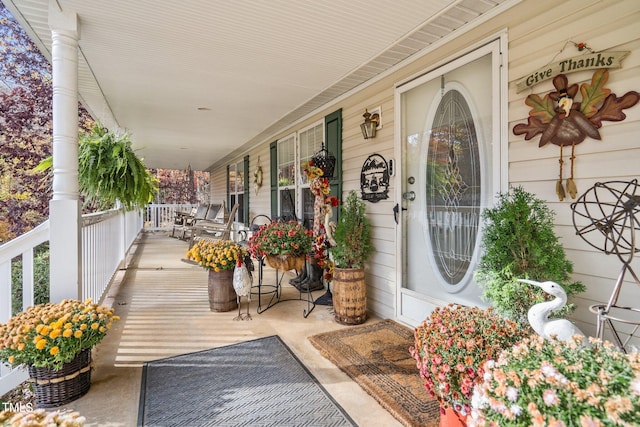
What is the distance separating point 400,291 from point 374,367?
1005 mm

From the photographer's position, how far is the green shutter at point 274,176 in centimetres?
607

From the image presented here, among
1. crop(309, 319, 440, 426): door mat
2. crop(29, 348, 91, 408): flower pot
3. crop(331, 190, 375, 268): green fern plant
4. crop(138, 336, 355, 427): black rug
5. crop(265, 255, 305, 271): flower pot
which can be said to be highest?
crop(331, 190, 375, 268): green fern plant

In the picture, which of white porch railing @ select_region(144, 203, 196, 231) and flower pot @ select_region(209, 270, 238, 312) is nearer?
flower pot @ select_region(209, 270, 238, 312)

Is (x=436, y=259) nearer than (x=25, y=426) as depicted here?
No

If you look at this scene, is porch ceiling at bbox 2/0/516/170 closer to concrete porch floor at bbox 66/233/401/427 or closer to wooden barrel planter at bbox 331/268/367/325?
wooden barrel planter at bbox 331/268/367/325

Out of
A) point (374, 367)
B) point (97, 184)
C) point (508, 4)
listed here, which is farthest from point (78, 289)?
point (508, 4)

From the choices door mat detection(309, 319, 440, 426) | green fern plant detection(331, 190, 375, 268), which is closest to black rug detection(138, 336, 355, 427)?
door mat detection(309, 319, 440, 426)

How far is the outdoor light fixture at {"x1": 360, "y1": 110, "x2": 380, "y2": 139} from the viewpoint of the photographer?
3402 mm

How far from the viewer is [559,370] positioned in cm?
93

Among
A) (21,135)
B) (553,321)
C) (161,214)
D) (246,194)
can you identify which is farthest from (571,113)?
(161,214)

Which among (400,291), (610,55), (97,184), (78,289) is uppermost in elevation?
(610,55)

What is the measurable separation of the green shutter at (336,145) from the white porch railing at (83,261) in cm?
251

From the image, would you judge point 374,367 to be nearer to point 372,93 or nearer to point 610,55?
point 610,55

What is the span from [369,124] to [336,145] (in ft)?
2.44
